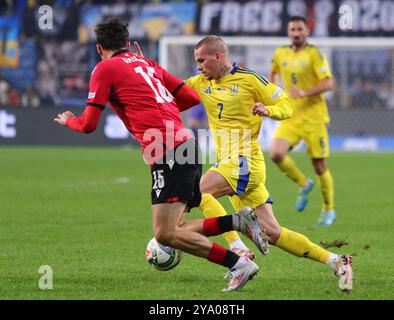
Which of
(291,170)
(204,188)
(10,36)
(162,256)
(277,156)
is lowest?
(291,170)

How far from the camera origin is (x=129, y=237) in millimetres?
10148

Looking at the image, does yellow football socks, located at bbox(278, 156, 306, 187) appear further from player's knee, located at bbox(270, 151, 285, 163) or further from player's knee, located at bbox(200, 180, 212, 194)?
player's knee, located at bbox(200, 180, 212, 194)

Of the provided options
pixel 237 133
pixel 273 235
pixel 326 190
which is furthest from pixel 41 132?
pixel 273 235

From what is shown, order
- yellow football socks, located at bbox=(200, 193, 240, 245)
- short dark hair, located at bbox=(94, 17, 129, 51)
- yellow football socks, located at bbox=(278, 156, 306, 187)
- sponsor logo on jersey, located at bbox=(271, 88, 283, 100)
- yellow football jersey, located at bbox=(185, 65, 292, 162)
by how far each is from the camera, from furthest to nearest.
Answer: yellow football socks, located at bbox=(278, 156, 306, 187) → yellow football jersey, located at bbox=(185, 65, 292, 162) → sponsor logo on jersey, located at bbox=(271, 88, 283, 100) → yellow football socks, located at bbox=(200, 193, 240, 245) → short dark hair, located at bbox=(94, 17, 129, 51)

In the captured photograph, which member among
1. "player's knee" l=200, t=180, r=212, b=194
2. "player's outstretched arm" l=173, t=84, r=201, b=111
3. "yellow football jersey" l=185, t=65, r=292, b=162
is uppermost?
"player's outstretched arm" l=173, t=84, r=201, b=111

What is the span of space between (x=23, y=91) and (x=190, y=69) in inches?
246

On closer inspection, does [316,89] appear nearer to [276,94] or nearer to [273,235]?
[276,94]

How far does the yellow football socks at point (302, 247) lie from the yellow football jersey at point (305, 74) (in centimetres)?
467

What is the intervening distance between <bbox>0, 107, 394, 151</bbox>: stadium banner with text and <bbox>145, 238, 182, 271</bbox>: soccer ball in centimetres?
1583

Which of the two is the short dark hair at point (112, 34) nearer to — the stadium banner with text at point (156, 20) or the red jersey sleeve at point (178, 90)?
the red jersey sleeve at point (178, 90)

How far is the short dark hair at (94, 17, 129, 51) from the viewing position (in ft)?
22.4

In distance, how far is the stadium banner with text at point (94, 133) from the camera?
23.2 metres

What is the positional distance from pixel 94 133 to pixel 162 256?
16.7 m

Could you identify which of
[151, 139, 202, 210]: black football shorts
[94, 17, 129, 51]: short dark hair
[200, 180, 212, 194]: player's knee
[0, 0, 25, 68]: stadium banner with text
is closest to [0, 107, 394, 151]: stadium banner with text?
[0, 0, 25, 68]: stadium banner with text
